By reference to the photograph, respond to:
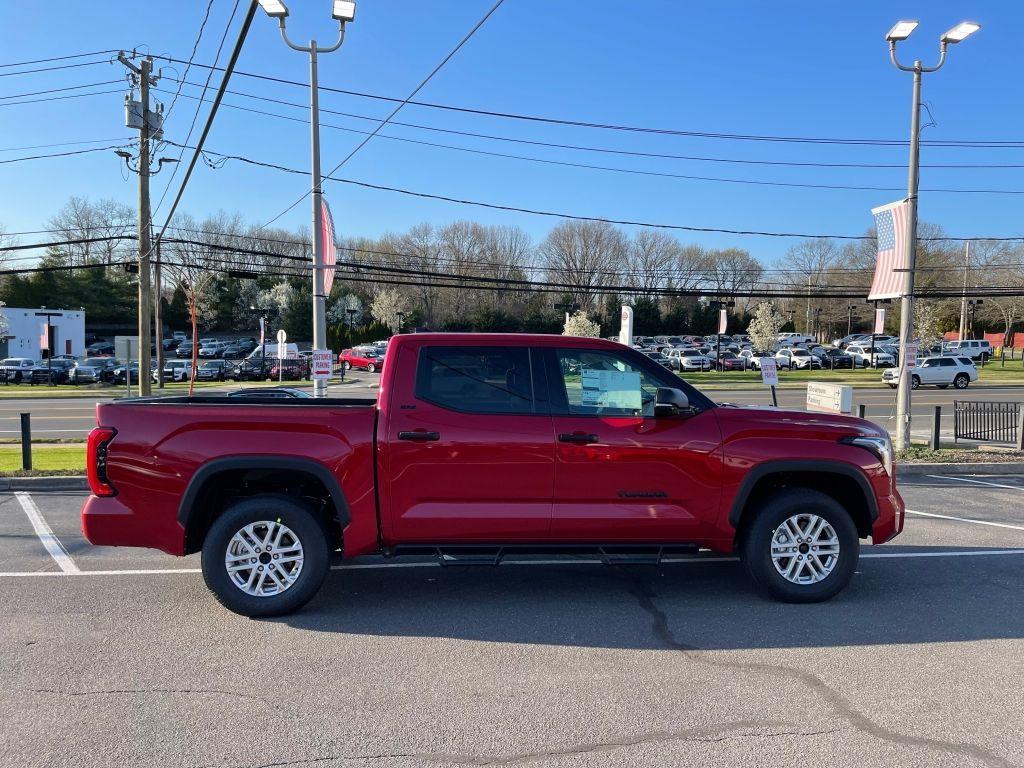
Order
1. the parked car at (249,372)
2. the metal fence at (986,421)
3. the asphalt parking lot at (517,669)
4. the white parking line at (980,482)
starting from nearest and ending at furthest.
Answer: the asphalt parking lot at (517,669) → the white parking line at (980,482) → the metal fence at (986,421) → the parked car at (249,372)

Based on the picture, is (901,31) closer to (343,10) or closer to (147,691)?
(343,10)

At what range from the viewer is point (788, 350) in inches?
2319

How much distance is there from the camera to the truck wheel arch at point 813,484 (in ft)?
15.9

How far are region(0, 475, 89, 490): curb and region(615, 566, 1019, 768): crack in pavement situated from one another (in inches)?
355

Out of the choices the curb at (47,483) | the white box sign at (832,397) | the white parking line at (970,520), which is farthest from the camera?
the curb at (47,483)

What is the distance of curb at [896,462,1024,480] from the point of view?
11711 mm

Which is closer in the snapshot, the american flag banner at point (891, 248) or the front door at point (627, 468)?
the front door at point (627, 468)

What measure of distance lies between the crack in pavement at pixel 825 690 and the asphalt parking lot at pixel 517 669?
14mm

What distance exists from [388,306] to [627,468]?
73459 millimetres

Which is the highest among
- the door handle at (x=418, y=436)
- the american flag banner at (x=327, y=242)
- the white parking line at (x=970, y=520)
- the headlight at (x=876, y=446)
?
the american flag banner at (x=327, y=242)

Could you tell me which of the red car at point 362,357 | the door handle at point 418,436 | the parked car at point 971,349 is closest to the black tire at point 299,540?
the door handle at point 418,436

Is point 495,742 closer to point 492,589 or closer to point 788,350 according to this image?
point 492,589

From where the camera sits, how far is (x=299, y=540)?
4707mm

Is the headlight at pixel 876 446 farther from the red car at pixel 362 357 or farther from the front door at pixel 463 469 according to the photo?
the red car at pixel 362 357
